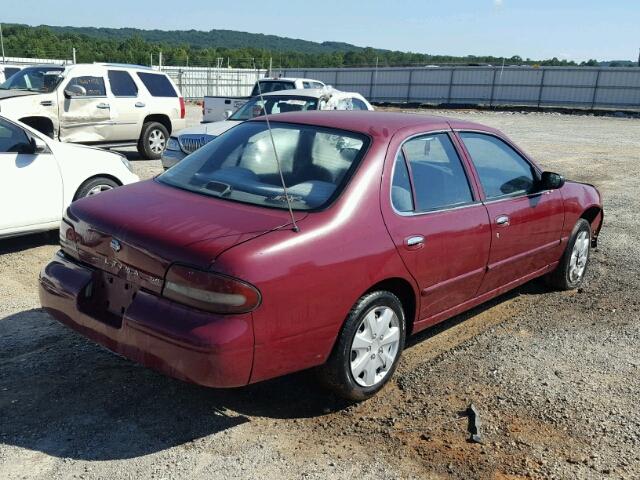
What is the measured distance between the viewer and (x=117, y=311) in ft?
11.2

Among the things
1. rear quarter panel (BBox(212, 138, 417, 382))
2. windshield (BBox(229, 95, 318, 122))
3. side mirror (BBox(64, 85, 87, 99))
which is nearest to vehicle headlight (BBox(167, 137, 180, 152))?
windshield (BBox(229, 95, 318, 122))

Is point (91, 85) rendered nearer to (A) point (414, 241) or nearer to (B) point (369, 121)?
(B) point (369, 121)

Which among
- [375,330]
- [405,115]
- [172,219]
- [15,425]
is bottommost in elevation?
[15,425]

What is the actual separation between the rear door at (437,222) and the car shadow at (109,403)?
94 cm

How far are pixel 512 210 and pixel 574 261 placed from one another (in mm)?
1587

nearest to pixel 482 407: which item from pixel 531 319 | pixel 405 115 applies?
pixel 531 319

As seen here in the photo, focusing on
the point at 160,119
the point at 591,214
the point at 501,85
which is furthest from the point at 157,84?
the point at 501,85

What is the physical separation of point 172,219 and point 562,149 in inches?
644

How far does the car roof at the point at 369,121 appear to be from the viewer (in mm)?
4098

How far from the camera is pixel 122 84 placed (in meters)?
12.5

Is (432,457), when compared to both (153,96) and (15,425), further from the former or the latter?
(153,96)

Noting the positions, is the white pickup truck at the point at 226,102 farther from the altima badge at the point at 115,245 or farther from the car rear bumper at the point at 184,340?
the car rear bumper at the point at 184,340

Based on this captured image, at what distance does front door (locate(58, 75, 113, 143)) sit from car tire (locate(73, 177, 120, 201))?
17.0ft

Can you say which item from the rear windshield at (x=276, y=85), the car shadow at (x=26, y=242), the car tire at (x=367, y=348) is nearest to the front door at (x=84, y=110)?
the rear windshield at (x=276, y=85)
